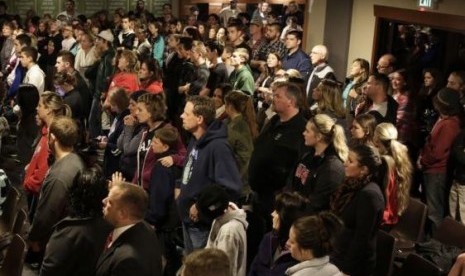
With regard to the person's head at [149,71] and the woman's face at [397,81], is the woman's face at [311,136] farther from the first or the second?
the person's head at [149,71]

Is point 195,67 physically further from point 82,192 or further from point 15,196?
point 82,192

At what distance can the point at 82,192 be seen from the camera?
3.52 m

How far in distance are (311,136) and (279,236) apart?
1.15 meters

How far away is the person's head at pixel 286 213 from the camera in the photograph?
3510 millimetres

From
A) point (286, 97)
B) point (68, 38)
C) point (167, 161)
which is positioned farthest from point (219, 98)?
point (68, 38)

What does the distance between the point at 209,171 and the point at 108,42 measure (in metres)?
5.28

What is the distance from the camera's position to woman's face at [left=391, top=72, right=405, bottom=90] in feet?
22.5

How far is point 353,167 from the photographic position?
411 cm

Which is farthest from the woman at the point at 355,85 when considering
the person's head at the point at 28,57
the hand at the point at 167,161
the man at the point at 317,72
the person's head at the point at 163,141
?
the person's head at the point at 28,57

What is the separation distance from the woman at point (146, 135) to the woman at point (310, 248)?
6.28ft

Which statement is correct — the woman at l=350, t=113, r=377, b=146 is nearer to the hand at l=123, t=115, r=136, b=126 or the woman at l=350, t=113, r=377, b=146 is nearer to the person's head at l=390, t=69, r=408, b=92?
the person's head at l=390, t=69, r=408, b=92

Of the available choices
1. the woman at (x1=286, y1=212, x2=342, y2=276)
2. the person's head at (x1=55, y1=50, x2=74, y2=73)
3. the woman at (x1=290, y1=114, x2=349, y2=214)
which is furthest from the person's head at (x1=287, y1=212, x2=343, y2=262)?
A: the person's head at (x1=55, y1=50, x2=74, y2=73)

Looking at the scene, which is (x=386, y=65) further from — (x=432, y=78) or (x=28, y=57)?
(x=28, y=57)

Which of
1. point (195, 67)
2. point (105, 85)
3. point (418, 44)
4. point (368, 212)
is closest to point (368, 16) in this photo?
point (418, 44)
